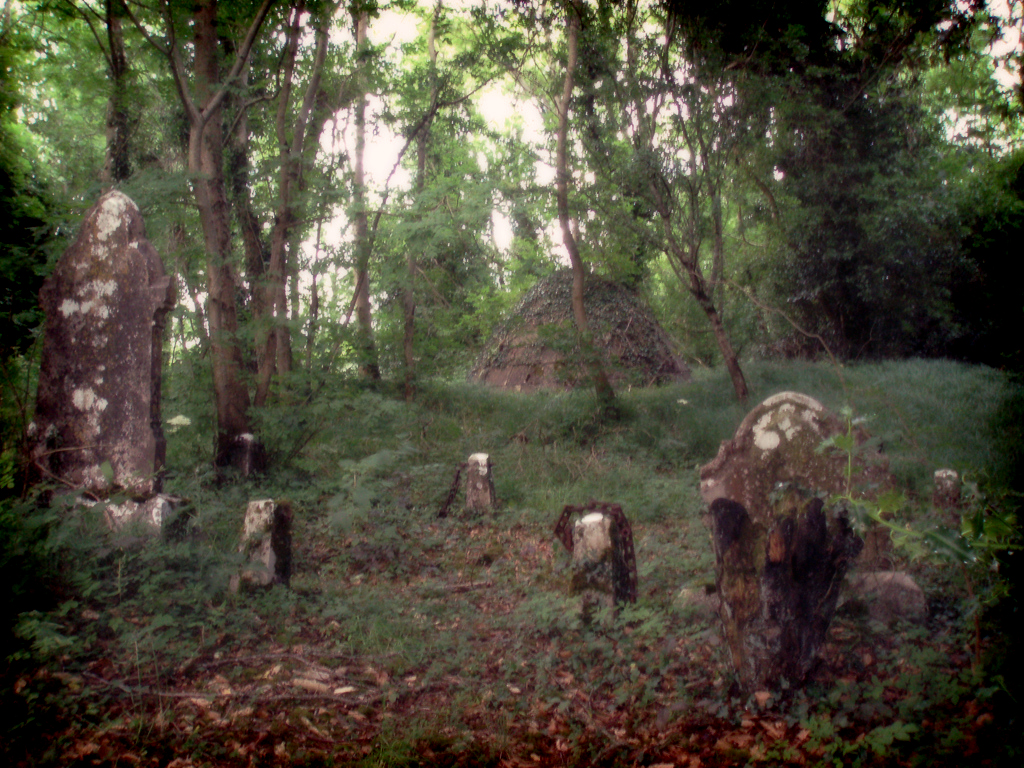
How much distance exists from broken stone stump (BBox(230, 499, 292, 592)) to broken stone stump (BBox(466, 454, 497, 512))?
9.46 ft

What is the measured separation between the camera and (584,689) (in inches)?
135

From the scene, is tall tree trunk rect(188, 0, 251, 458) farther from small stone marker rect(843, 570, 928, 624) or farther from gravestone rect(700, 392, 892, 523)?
small stone marker rect(843, 570, 928, 624)

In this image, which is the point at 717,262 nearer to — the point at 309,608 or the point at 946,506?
the point at 946,506

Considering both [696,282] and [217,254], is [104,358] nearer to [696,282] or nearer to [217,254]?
[217,254]

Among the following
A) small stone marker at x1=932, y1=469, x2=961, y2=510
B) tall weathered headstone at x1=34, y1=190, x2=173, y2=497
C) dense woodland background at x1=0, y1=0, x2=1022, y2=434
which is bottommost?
small stone marker at x1=932, y1=469, x2=961, y2=510

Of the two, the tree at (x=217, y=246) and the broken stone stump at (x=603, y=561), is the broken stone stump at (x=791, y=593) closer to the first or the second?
the broken stone stump at (x=603, y=561)

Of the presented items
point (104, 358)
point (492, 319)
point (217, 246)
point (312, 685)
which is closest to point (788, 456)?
point (312, 685)

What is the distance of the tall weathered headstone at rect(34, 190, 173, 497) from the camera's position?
506 centimetres

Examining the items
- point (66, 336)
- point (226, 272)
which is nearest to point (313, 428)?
point (226, 272)

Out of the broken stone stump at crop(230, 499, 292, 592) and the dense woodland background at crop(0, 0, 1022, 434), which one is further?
the dense woodland background at crop(0, 0, 1022, 434)

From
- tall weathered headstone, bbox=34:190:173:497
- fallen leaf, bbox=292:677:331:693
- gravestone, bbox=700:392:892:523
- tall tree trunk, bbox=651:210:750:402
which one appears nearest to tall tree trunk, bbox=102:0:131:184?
tall weathered headstone, bbox=34:190:173:497

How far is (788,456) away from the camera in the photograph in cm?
480

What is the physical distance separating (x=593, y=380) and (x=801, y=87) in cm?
657

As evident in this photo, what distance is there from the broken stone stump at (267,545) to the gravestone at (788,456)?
335 centimetres
